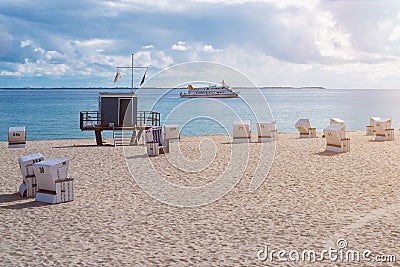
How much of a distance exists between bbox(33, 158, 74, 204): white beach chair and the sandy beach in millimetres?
303

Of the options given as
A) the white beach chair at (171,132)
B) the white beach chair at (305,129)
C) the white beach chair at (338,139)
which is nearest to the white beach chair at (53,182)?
the white beach chair at (171,132)

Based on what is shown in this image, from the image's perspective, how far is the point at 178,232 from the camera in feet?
25.5

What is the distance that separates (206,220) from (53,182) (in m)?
3.51

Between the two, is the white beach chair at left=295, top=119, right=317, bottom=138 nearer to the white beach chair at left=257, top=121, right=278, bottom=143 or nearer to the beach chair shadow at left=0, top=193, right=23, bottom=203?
the white beach chair at left=257, top=121, right=278, bottom=143

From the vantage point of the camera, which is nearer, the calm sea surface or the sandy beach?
the sandy beach

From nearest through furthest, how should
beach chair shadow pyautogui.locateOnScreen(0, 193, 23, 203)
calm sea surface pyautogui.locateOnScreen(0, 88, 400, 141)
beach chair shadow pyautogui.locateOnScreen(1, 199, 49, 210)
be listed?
beach chair shadow pyautogui.locateOnScreen(1, 199, 49, 210)
beach chair shadow pyautogui.locateOnScreen(0, 193, 23, 203)
calm sea surface pyautogui.locateOnScreen(0, 88, 400, 141)

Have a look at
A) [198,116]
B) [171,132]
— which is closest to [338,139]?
[171,132]

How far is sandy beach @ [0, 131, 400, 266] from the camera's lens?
671 centimetres

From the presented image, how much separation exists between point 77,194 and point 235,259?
5.37 metres

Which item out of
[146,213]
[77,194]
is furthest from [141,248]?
[77,194]

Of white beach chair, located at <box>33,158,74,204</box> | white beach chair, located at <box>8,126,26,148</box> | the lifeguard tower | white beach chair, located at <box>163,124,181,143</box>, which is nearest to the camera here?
white beach chair, located at <box>33,158,74,204</box>

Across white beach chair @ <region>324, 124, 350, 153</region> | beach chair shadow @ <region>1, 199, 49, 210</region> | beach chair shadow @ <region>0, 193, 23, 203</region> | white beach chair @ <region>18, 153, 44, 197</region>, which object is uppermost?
white beach chair @ <region>324, 124, 350, 153</region>

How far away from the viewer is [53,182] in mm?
9930

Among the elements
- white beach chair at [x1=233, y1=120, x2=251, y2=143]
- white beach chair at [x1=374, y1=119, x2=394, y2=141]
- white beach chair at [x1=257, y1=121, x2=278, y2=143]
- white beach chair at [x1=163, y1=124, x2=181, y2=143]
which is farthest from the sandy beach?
white beach chair at [x1=374, y1=119, x2=394, y2=141]
